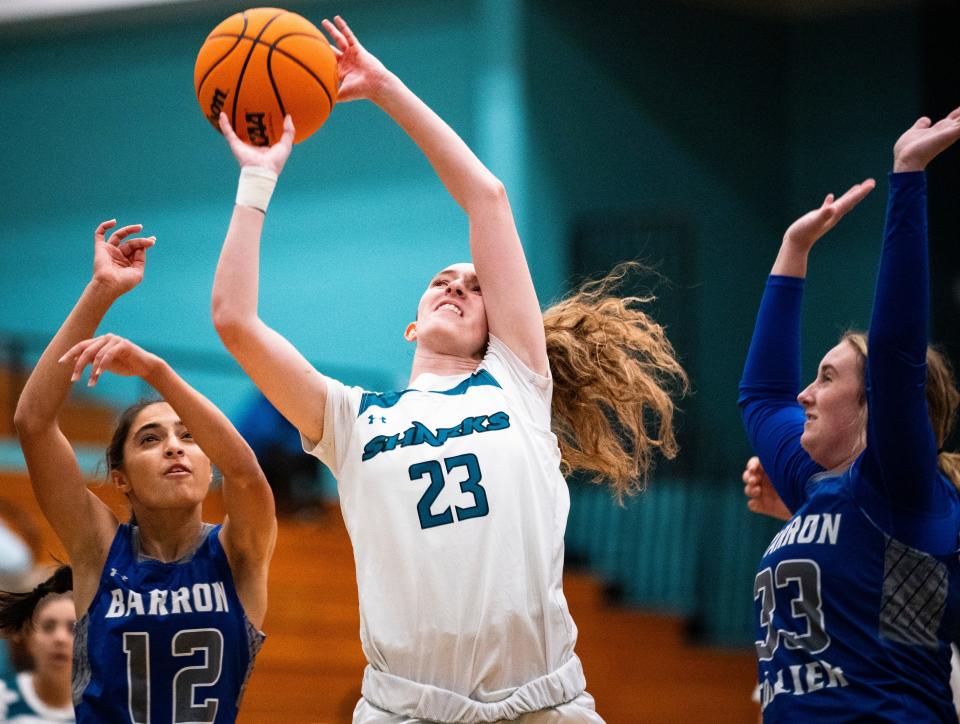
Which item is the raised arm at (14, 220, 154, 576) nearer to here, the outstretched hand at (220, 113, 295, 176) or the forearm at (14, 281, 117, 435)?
the forearm at (14, 281, 117, 435)

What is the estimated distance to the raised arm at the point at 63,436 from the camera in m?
3.22

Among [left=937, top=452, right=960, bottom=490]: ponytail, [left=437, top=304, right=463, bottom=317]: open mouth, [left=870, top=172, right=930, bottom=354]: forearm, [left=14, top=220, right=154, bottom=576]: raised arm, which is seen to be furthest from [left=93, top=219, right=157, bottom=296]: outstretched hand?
[left=937, top=452, right=960, bottom=490]: ponytail

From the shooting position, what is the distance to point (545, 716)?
2844mm

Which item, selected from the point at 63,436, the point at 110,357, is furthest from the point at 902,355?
the point at 63,436

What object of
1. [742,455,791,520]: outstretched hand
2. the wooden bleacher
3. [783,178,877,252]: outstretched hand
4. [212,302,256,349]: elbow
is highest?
[783,178,877,252]: outstretched hand

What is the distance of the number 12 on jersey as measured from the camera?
2861 mm

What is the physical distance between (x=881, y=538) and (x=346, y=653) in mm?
5145

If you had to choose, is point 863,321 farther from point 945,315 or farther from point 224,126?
point 224,126

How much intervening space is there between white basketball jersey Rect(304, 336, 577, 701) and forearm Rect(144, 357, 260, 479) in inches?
11.4

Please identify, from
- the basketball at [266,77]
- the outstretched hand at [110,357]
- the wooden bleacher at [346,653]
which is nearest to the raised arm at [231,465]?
the outstretched hand at [110,357]

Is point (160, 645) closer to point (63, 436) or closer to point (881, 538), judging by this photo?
point (63, 436)

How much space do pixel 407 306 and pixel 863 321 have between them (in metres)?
3.73

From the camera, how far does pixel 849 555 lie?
2824 mm

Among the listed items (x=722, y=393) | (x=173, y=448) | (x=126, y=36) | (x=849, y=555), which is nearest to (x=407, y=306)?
(x=722, y=393)
